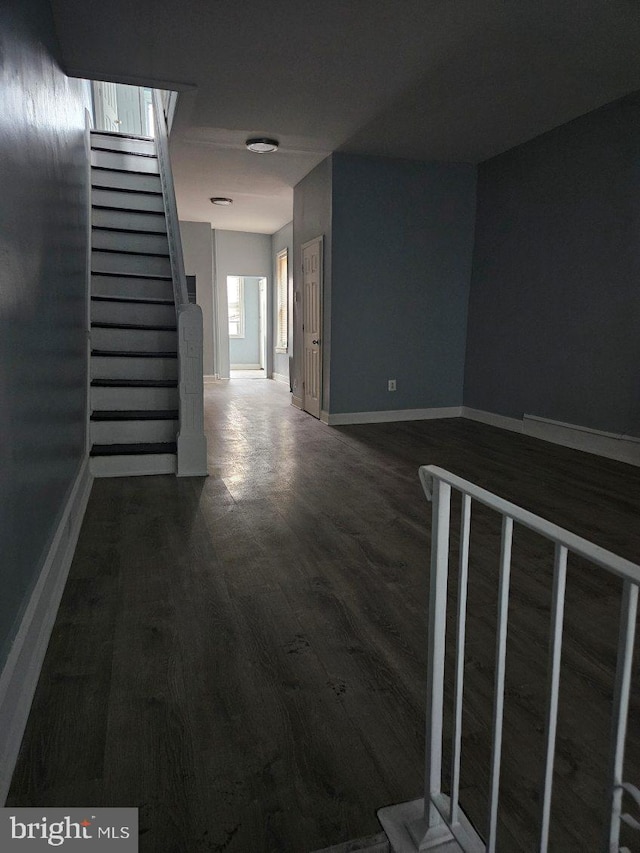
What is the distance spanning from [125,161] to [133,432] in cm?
373

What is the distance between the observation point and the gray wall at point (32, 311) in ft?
4.64

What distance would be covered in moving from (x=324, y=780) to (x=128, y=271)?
4.81m

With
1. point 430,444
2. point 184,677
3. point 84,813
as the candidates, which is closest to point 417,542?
point 184,677

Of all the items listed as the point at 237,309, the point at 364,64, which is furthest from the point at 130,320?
the point at 237,309

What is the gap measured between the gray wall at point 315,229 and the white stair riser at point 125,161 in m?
1.70

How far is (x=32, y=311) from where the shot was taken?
1.82 meters

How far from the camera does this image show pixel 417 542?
8.68 feet

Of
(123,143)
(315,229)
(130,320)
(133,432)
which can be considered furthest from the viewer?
(123,143)

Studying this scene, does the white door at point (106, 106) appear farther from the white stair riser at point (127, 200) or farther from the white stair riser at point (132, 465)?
the white stair riser at point (132, 465)

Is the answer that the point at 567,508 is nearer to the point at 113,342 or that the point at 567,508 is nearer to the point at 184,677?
the point at 184,677

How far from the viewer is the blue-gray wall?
226 inches

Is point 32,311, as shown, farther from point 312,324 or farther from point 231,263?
point 231,263

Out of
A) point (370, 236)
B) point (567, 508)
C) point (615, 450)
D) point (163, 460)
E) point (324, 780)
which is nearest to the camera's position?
point (324, 780)

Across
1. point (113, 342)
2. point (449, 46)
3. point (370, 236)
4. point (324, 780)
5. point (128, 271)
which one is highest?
point (449, 46)
